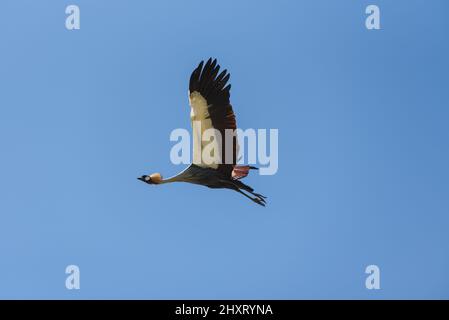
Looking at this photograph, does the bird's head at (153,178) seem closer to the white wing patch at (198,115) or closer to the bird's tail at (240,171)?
the white wing patch at (198,115)

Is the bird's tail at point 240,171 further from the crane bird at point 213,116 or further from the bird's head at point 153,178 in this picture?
the bird's head at point 153,178

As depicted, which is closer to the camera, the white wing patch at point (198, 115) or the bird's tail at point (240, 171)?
the white wing patch at point (198, 115)

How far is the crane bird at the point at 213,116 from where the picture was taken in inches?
585

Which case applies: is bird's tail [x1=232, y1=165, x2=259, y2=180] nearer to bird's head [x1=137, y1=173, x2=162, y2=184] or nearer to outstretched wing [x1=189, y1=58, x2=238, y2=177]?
outstretched wing [x1=189, y1=58, x2=238, y2=177]

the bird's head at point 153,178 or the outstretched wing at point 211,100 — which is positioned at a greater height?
the outstretched wing at point 211,100

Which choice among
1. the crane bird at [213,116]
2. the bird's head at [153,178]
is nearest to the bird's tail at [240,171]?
the crane bird at [213,116]

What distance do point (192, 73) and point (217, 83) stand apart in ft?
1.51

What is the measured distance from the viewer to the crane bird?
1487 centimetres

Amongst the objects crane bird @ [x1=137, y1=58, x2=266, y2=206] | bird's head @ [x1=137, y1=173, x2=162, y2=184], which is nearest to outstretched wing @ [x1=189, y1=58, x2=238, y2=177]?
crane bird @ [x1=137, y1=58, x2=266, y2=206]

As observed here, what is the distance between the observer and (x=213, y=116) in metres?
14.9

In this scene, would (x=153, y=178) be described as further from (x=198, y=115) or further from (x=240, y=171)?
(x=240, y=171)

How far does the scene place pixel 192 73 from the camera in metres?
14.9

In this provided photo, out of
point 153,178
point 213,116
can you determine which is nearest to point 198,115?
point 213,116
